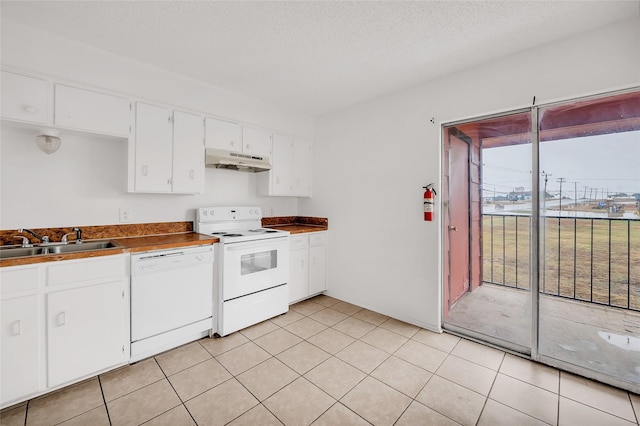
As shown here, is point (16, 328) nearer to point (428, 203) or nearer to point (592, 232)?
point (428, 203)

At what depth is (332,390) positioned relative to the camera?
201cm

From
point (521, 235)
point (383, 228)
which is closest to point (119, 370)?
point (383, 228)

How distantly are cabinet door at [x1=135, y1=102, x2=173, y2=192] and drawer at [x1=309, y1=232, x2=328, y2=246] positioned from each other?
187 cm

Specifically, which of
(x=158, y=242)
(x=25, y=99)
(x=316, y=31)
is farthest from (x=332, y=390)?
(x=25, y=99)

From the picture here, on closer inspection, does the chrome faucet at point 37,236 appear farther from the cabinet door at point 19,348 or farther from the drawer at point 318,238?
the drawer at point 318,238

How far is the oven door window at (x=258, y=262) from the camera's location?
2.93 metres

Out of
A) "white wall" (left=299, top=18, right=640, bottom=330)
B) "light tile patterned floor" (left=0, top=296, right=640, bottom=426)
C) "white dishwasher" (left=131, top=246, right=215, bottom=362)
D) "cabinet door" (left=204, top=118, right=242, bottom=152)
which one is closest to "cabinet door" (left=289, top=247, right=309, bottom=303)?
"white wall" (left=299, top=18, right=640, bottom=330)

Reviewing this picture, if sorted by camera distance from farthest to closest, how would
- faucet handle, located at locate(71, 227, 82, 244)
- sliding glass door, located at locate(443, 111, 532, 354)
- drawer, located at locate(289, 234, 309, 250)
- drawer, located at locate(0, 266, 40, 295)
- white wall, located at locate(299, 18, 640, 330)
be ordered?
drawer, located at locate(289, 234, 309, 250) → sliding glass door, located at locate(443, 111, 532, 354) → faucet handle, located at locate(71, 227, 82, 244) → white wall, located at locate(299, 18, 640, 330) → drawer, located at locate(0, 266, 40, 295)

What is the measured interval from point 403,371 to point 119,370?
2.35 meters

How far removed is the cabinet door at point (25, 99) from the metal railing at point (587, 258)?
423 centimetres

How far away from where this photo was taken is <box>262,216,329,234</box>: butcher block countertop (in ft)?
13.0

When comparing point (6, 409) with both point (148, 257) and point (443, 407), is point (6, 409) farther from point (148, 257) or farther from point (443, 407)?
point (443, 407)

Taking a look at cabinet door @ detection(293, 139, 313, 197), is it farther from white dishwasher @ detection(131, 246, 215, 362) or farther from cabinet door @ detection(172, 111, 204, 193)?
white dishwasher @ detection(131, 246, 215, 362)

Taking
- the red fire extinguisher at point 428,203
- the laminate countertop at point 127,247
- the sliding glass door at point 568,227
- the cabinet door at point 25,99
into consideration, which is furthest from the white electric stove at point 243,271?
the sliding glass door at point 568,227
